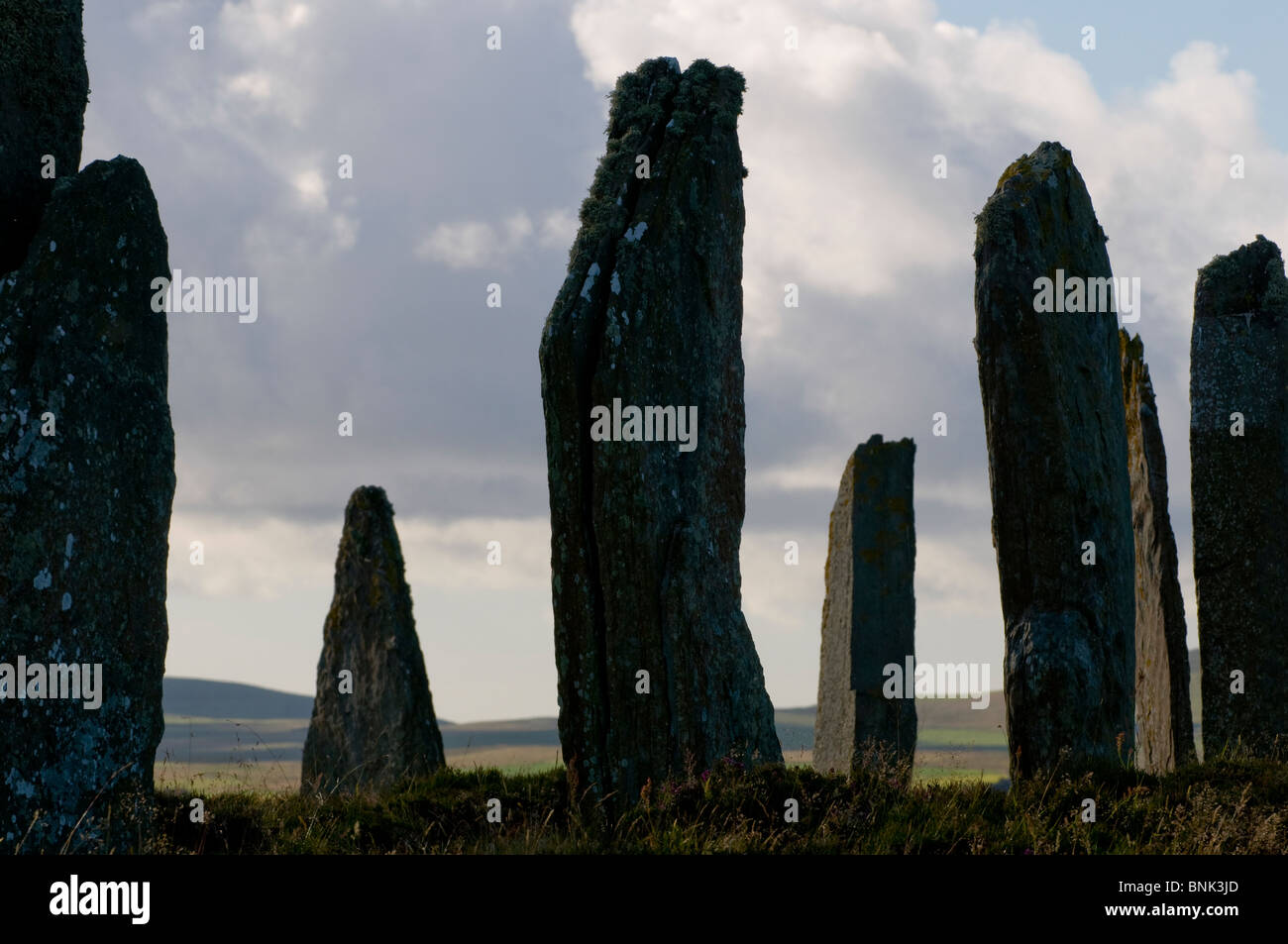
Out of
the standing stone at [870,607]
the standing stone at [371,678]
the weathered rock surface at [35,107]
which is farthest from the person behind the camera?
the standing stone at [870,607]

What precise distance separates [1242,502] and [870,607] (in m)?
4.86

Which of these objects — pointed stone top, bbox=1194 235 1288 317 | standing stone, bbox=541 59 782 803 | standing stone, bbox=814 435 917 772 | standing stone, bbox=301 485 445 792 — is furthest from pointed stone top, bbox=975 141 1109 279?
standing stone, bbox=301 485 445 792

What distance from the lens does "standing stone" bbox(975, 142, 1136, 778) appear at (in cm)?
1230

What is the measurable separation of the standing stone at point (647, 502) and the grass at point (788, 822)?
0.58 meters

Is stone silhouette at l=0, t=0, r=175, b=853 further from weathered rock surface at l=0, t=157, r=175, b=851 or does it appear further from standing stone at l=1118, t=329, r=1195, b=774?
standing stone at l=1118, t=329, r=1195, b=774

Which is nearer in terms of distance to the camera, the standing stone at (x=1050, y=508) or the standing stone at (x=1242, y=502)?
the standing stone at (x=1050, y=508)

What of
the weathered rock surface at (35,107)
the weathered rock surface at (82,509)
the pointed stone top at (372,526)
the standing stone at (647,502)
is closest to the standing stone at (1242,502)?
the standing stone at (647,502)

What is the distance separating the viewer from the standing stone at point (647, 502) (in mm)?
11578

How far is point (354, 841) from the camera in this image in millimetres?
11422

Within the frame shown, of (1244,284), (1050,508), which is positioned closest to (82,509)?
(1050,508)

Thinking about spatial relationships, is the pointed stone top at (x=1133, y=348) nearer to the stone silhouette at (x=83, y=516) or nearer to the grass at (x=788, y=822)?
the grass at (x=788, y=822)

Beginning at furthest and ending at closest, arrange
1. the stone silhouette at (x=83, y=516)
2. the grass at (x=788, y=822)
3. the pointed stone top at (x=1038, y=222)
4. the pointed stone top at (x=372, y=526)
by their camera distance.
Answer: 1. the pointed stone top at (x=372, y=526)
2. the pointed stone top at (x=1038, y=222)
3. the grass at (x=788, y=822)
4. the stone silhouette at (x=83, y=516)

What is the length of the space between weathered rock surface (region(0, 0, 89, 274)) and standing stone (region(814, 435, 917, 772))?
37.1 feet
